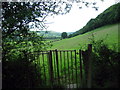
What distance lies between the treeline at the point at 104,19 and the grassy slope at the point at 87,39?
0.16 metres

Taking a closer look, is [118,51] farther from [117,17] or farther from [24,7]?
[24,7]

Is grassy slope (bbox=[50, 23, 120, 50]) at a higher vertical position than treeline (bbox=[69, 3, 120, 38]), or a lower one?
lower

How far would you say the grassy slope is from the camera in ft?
11.2

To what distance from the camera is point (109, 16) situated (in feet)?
11.8

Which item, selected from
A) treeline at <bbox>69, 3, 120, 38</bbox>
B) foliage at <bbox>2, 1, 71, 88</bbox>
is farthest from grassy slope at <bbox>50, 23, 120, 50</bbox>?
foliage at <bbox>2, 1, 71, 88</bbox>

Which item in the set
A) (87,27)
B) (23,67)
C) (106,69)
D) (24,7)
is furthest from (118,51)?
(24,7)

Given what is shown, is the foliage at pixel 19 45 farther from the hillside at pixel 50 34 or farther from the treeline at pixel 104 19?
the treeline at pixel 104 19

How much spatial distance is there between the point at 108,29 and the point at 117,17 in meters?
0.50

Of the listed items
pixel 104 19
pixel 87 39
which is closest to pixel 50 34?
pixel 87 39

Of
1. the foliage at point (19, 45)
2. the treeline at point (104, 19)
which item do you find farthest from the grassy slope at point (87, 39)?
the foliage at point (19, 45)

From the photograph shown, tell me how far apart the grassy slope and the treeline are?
0.16 metres

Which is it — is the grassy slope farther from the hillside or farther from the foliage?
the foliage

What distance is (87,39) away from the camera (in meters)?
3.69

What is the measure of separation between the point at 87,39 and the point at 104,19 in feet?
3.26
